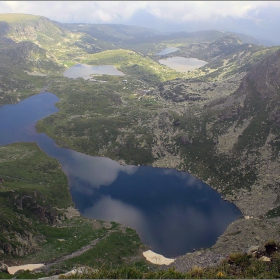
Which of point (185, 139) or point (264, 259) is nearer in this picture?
point (264, 259)

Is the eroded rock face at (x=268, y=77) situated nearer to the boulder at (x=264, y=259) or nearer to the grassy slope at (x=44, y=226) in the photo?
the grassy slope at (x=44, y=226)

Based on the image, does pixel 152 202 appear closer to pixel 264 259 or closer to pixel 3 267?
pixel 264 259

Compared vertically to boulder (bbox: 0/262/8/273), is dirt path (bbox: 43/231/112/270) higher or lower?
lower

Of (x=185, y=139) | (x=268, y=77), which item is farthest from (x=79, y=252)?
(x=268, y=77)

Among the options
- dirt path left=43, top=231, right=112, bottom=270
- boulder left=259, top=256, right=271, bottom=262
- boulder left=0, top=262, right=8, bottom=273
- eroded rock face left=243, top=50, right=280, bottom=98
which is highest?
eroded rock face left=243, top=50, right=280, bottom=98

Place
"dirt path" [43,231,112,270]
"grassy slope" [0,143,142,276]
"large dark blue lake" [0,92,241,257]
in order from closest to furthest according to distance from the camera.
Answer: "dirt path" [43,231,112,270] → "grassy slope" [0,143,142,276] → "large dark blue lake" [0,92,241,257]

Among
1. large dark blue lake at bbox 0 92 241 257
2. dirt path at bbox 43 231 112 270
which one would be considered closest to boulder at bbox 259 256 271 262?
large dark blue lake at bbox 0 92 241 257

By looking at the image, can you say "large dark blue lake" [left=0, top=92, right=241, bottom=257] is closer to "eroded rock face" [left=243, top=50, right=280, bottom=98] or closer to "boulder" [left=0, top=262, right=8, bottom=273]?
"boulder" [left=0, top=262, right=8, bottom=273]

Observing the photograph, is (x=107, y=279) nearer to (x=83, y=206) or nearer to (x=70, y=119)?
(x=83, y=206)

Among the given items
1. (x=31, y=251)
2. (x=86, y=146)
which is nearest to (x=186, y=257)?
(x=31, y=251)
